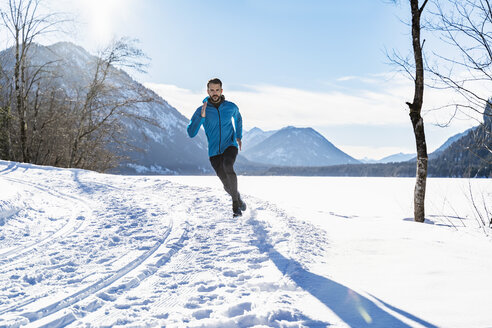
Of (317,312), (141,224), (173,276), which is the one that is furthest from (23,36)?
(317,312)

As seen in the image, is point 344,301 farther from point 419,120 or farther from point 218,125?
point 419,120

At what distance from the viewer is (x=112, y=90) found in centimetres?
1767

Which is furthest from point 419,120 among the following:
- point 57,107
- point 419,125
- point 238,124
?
point 57,107

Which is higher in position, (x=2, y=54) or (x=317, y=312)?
(x=2, y=54)

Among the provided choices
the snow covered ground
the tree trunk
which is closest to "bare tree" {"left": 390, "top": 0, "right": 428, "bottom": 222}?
the tree trunk

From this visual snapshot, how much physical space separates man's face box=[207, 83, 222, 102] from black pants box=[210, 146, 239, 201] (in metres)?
0.83

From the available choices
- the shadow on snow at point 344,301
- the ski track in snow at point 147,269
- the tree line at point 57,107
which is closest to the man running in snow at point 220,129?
the ski track in snow at point 147,269

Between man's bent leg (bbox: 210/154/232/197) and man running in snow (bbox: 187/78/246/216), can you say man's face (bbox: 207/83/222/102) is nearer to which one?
man running in snow (bbox: 187/78/246/216)

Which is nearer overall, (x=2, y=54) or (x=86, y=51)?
(x=2, y=54)

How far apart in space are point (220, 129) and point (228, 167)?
63 cm

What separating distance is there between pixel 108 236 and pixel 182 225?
3.31 feet

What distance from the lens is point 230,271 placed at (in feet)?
9.41

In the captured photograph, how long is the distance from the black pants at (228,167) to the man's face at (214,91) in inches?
32.7

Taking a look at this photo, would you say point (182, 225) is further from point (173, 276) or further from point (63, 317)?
point (63, 317)
